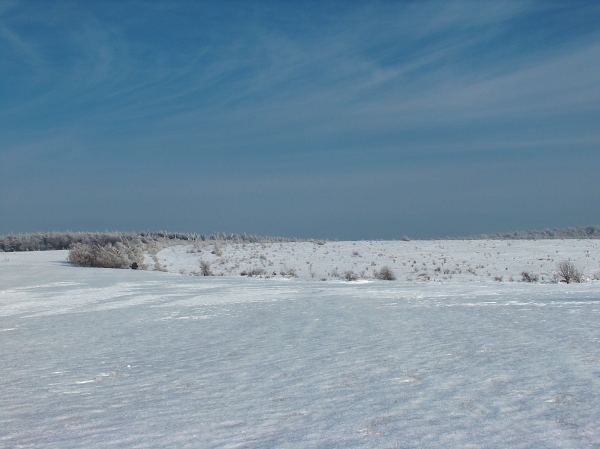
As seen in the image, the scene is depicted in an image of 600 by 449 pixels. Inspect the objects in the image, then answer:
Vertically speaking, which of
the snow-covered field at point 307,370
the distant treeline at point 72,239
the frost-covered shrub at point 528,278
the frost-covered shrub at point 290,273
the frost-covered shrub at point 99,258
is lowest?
the frost-covered shrub at point 528,278

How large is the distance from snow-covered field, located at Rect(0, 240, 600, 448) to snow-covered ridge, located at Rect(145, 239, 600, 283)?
1070 cm

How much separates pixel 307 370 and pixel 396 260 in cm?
2187

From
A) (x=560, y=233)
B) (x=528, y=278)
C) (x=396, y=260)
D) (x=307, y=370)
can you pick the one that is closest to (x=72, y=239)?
(x=396, y=260)

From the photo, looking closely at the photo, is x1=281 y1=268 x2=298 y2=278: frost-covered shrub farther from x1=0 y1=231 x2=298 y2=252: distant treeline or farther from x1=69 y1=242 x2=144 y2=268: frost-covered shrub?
x1=0 y1=231 x2=298 y2=252: distant treeline

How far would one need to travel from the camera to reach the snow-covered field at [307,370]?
10.5ft

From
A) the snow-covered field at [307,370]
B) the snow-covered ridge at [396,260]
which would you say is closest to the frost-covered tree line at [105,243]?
the snow-covered ridge at [396,260]

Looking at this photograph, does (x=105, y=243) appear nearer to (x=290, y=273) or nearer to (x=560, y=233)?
(x=290, y=273)

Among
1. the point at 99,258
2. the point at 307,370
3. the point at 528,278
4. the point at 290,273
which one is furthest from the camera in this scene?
the point at 99,258

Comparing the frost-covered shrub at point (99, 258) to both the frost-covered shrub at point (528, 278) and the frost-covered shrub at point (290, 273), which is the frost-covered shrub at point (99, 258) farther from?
the frost-covered shrub at point (528, 278)

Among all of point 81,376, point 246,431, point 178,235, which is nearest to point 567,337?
point 246,431

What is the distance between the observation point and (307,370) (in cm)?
464

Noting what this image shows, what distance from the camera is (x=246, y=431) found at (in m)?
3.28

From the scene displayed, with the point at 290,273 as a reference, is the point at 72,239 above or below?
above

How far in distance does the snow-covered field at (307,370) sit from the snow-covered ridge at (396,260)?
421 inches
